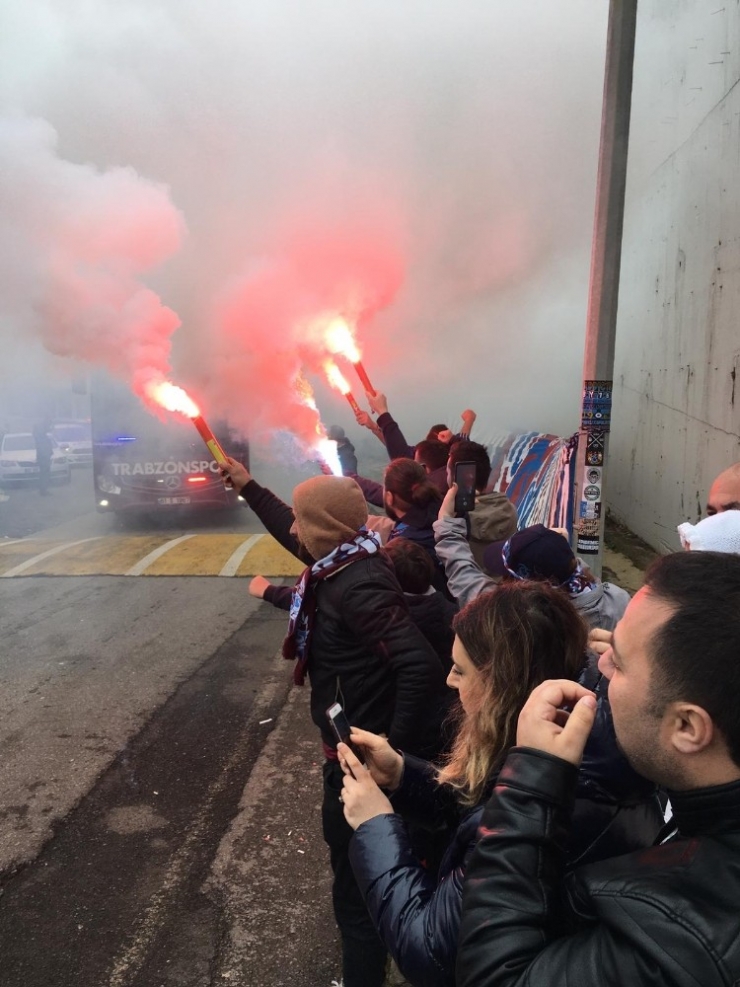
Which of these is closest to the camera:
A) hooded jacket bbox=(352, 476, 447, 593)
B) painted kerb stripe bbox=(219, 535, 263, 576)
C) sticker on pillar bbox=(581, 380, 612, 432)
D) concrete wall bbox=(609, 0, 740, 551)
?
hooded jacket bbox=(352, 476, 447, 593)

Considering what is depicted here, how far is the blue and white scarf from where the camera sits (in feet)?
7.37

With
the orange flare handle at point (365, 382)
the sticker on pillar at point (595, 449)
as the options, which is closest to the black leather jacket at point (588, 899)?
the orange flare handle at point (365, 382)

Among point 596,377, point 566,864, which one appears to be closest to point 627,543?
point 596,377

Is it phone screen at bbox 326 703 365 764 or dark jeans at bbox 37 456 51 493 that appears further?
dark jeans at bbox 37 456 51 493

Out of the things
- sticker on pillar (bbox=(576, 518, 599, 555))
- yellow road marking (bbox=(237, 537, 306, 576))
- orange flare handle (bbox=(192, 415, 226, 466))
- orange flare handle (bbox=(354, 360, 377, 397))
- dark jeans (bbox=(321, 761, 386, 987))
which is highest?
orange flare handle (bbox=(354, 360, 377, 397))

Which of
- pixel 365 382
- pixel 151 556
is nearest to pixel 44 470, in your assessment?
pixel 151 556

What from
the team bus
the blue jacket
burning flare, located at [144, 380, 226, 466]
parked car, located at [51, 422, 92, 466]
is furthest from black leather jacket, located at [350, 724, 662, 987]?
parked car, located at [51, 422, 92, 466]

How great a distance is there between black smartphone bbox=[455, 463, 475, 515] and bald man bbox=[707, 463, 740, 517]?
949mm

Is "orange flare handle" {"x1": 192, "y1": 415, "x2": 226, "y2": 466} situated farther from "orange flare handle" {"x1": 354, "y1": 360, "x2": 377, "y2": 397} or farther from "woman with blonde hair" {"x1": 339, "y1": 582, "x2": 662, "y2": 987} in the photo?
"woman with blonde hair" {"x1": 339, "y1": 582, "x2": 662, "y2": 987}

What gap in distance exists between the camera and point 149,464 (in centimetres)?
1023

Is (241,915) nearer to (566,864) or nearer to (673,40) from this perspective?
(566,864)

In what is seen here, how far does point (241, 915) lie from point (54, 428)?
19.0 meters

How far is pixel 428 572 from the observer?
2.75m

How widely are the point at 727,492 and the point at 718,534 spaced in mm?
605
